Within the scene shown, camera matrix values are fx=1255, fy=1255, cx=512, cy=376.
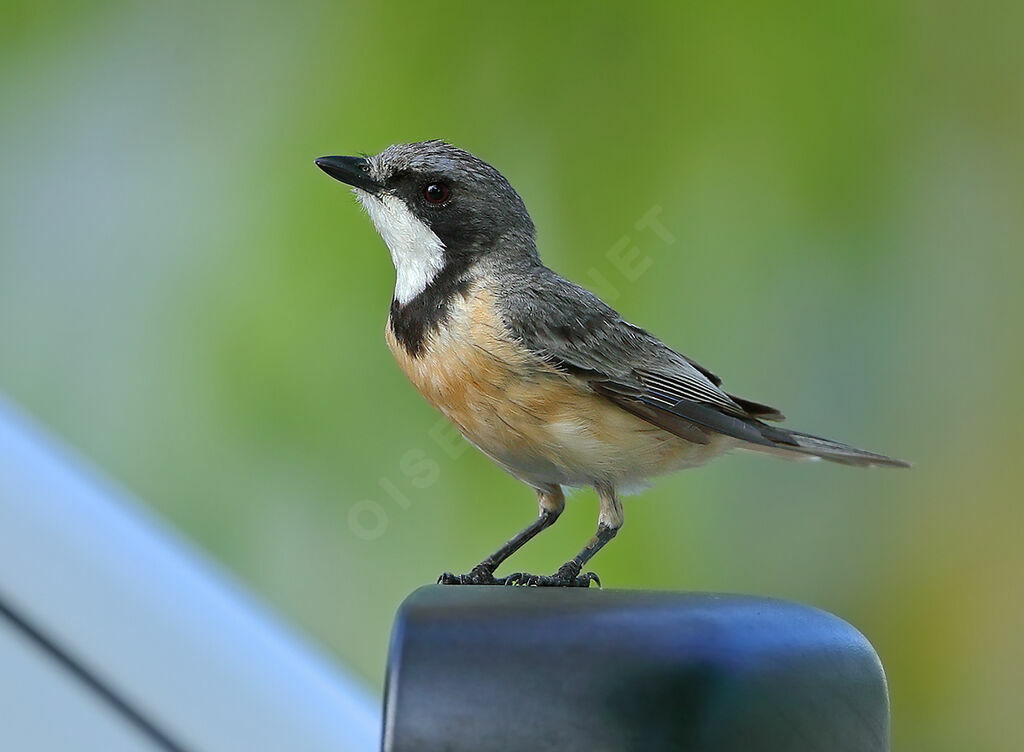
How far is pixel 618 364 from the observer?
248 centimetres

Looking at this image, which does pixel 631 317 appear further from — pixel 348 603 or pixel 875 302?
pixel 348 603

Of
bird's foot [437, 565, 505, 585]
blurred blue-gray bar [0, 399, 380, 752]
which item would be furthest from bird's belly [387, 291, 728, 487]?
blurred blue-gray bar [0, 399, 380, 752]

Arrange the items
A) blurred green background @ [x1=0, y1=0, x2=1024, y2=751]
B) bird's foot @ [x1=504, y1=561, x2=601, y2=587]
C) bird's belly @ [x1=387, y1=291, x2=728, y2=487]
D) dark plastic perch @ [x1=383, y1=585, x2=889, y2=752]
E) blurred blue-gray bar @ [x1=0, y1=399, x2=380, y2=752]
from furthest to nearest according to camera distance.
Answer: blurred green background @ [x1=0, y1=0, x2=1024, y2=751]
bird's belly @ [x1=387, y1=291, x2=728, y2=487]
bird's foot @ [x1=504, y1=561, x2=601, y2=587]
blurred blue-gray bar @ [x1=0, y1=399, x2=380, y2=752]
dark plastic perch @ [x1=383, y1=585, x2=889, y2=752]

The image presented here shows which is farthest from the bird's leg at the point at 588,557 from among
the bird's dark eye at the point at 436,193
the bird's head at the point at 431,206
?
the bird's dark eye at the point at 436,193

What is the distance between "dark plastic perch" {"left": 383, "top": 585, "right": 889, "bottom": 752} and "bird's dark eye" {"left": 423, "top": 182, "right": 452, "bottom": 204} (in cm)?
137

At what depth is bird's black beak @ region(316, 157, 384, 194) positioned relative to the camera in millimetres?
2312

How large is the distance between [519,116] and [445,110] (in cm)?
19

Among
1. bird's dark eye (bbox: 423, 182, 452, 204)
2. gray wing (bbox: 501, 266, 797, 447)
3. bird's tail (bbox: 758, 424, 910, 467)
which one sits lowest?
bird's tail (bbox: 758, 424, 910, 467)

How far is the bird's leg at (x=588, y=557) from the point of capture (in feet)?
6.93

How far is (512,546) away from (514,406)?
0.26 metres

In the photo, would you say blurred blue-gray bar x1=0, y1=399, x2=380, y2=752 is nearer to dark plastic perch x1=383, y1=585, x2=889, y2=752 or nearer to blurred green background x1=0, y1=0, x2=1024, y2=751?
dark plastic perch x1=383, y1=585, x2=889, y2=752

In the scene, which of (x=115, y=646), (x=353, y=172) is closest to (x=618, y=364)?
(x=353, y=172)

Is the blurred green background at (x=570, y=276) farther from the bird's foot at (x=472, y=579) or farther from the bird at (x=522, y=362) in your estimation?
the bird's foot at (x=472, y=579)

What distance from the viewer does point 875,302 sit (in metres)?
3.40
